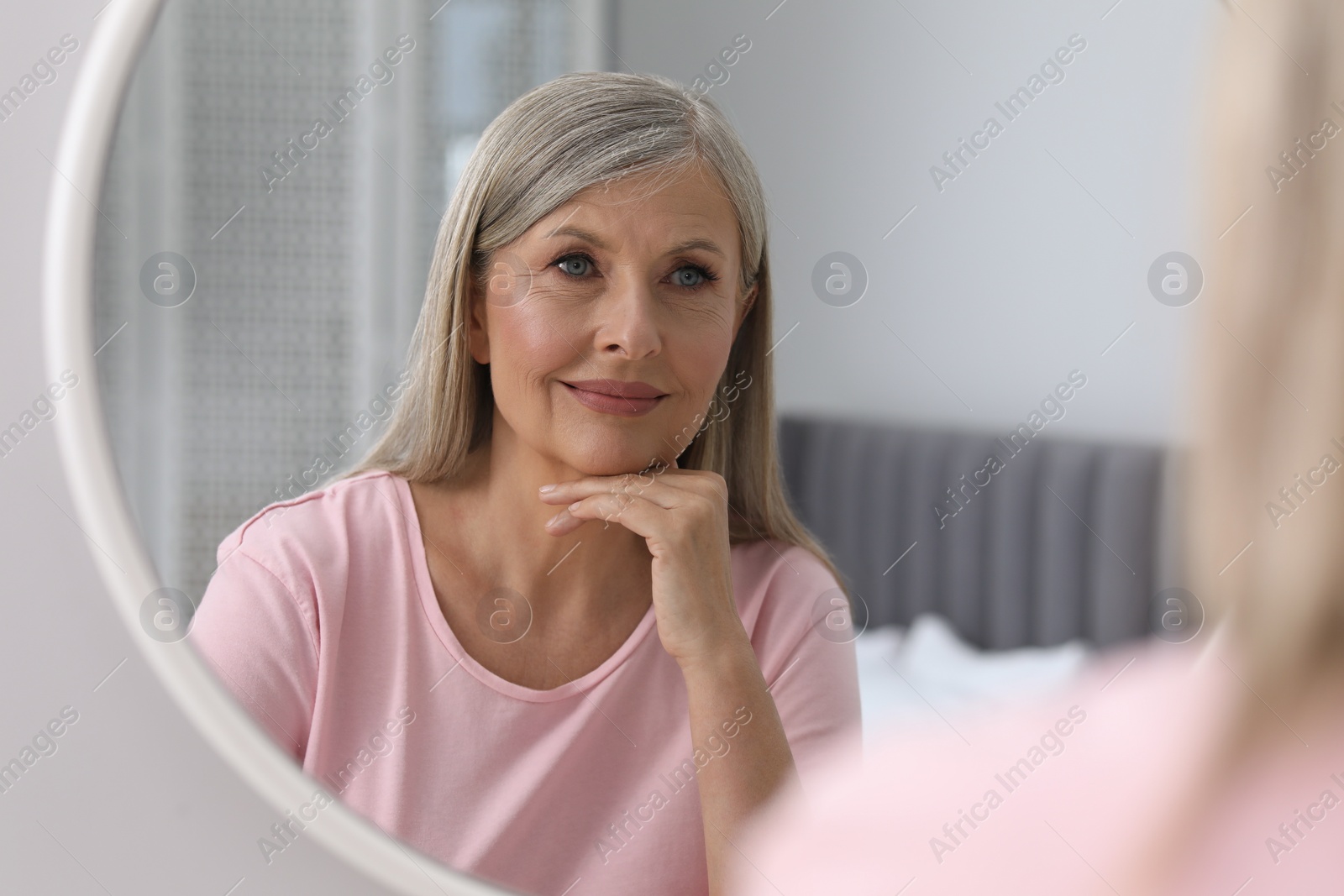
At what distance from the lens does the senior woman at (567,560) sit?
0.35 metres

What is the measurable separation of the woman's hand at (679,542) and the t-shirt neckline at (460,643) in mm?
36

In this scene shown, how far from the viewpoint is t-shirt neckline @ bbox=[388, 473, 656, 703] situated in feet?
1.27

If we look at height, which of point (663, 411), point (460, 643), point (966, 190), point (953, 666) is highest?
point (966, 190)

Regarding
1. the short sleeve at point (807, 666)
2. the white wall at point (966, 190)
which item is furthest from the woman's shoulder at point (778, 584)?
the white wall at point (966, 190)

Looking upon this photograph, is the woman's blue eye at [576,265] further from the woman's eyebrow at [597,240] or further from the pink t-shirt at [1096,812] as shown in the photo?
the pink t-shirt at [1096,812]

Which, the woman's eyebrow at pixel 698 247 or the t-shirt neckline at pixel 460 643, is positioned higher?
the woman's eyebrow at pixel 698 247

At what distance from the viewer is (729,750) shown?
35 centimetres

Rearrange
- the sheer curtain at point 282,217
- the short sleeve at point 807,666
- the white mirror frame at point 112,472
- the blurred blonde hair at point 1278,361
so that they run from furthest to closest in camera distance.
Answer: the sheer curtain at point 282,217
the short sleeve at point 807,666
the white mirror frame at point 112,472
the blurred blonde hair at point 1278,361

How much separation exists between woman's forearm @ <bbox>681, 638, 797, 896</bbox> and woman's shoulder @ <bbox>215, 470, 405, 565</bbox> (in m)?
0.15

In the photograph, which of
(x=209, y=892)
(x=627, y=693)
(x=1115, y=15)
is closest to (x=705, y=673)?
(x=627, y=693)

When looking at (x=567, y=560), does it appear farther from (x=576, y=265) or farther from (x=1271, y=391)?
(x=1271, y=391)

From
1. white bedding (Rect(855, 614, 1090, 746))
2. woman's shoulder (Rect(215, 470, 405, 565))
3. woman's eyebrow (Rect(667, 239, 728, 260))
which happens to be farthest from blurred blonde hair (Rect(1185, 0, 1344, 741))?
white bedding (Rect(855, 614, 1090, 746))

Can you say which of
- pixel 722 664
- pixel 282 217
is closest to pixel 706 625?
pixel 722 664

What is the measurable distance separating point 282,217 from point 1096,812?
2.71 ft
